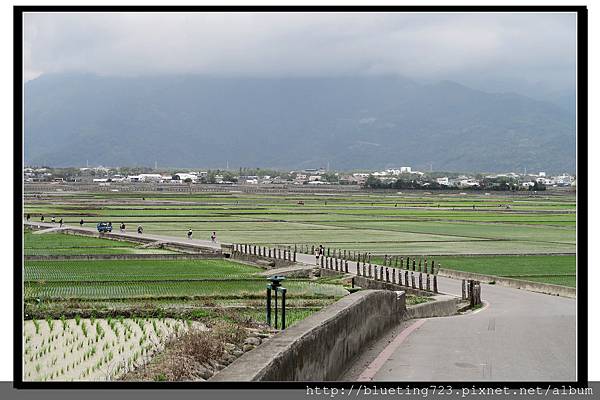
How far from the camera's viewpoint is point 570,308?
966 inches

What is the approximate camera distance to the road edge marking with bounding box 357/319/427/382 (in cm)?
1162

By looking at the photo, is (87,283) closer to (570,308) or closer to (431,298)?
(431,298)

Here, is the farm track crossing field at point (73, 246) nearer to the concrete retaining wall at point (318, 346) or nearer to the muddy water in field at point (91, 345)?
the muddy water in field at point (91, 345)

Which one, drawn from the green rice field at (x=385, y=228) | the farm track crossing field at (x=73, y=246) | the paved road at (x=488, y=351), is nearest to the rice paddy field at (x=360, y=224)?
the green rice field at (x=385, y=228)

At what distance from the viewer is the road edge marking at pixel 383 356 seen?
11623mm

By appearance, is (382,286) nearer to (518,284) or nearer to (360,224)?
(518,284)

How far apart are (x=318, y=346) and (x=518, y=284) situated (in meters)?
23.7

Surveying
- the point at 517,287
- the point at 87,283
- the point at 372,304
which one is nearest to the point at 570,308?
the point at 517,287

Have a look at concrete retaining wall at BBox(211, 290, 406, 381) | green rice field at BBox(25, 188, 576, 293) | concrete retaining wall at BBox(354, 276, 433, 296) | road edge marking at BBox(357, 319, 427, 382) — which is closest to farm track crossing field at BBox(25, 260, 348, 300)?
concrete retaining wall at BBox(354, 276, 433, 296)

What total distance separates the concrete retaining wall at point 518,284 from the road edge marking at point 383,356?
14.0 meters

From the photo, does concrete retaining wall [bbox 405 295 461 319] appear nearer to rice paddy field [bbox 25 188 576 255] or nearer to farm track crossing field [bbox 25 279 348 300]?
farm track crossing field [bbox 25 279 348 300]

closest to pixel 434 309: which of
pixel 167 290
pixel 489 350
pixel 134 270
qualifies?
pixel 489 350

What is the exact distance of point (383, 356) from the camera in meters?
13.1

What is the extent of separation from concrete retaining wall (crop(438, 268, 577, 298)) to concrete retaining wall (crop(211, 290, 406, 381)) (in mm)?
16123
